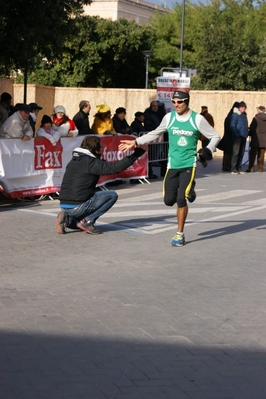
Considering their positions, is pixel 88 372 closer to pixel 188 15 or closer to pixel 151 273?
pixel 151 273

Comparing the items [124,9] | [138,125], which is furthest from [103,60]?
[138,125]

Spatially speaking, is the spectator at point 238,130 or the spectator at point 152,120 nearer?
the spectator at point 152,120

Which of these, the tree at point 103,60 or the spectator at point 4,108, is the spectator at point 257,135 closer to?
the spectator at point 4,108

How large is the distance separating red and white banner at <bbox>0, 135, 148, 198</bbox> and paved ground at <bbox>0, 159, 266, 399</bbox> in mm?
1785

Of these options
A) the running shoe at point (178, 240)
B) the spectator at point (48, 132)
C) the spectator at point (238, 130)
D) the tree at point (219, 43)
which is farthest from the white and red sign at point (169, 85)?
the tree at point (219, 43)

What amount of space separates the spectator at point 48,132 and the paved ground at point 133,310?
294cm

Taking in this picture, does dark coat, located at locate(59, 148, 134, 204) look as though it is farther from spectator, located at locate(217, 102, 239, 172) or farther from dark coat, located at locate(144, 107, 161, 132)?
spectator, located at locate(217, 102, 239, 172)

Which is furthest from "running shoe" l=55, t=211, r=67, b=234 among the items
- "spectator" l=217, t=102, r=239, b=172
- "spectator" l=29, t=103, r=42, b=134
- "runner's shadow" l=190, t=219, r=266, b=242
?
"spectator" l=217, t=102, r=239, b=172

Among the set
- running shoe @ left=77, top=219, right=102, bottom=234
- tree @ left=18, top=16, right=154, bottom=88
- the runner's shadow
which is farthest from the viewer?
tree @ left=18, top=16, right=154, bottom=88

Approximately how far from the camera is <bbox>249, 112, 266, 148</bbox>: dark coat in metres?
21.8

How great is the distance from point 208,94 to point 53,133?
593 inches

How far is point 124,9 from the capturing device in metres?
72.5

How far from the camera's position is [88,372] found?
17.5 feet

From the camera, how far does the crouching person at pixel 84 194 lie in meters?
10.8
